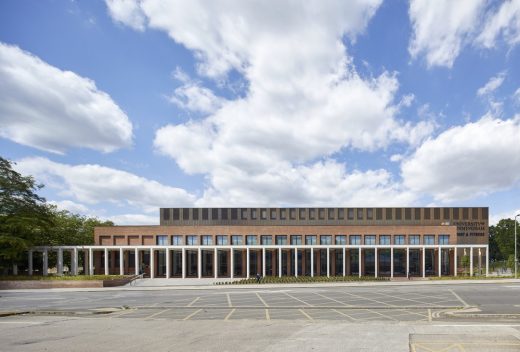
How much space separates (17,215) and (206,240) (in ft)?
93.3

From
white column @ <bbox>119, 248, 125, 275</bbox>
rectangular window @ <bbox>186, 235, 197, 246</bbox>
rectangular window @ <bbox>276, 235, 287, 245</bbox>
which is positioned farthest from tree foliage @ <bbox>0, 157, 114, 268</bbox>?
rectangular window @ <bbox>276, 235, 287, 245</bbox>

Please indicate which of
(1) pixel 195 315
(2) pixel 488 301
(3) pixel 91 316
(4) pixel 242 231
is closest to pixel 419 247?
(4) pixel 242 231

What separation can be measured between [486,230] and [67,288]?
8494cm

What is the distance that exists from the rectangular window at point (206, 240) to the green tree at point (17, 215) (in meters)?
23.7

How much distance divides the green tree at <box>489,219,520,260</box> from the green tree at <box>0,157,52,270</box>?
396ft

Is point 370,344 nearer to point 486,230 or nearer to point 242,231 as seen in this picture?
point 242,231

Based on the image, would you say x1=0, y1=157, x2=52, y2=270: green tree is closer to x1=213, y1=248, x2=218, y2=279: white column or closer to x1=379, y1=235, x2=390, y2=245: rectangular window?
x1=213, y1=248, x2=218, y2=279: white column

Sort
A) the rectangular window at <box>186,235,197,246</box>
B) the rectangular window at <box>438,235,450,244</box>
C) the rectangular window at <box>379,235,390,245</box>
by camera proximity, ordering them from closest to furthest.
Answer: the rectangular window at <box>186,235,197,246</box> < the rectangular window at <box>438,235,450,244</box> < the rectangular window at <box>379,235,390,245</box>

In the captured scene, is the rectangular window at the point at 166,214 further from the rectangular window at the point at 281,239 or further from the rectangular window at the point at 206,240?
the rectangular window at the point at 281,239

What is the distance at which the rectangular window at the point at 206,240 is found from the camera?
211 ft

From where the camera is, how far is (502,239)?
119 metres

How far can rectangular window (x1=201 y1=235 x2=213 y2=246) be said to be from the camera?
211ft

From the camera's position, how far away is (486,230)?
83750 millimetres

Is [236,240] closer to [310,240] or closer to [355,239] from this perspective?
[310,240]
